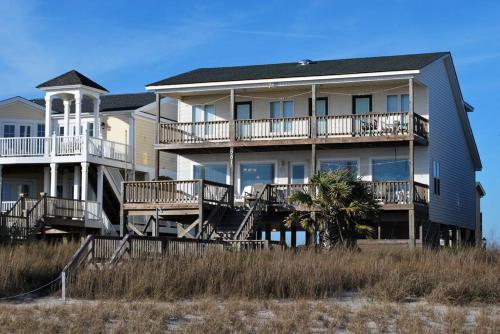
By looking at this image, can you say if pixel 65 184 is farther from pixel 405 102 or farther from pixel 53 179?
pixel 405 102

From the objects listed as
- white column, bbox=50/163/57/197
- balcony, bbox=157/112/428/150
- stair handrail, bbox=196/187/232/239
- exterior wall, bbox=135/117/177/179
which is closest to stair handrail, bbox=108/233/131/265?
stair handrail, bbox=196/187/232/239

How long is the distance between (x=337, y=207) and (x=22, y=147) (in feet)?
54.4

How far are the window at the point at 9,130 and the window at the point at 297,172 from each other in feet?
49.7

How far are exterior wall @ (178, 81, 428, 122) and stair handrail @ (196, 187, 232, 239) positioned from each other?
544 centimetres

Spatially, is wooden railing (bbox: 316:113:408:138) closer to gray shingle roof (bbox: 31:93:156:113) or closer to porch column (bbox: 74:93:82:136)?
porch column (bbox: 74:93:82:136)

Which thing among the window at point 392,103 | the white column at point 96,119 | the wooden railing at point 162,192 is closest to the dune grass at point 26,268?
the wooden railing at point 162,192

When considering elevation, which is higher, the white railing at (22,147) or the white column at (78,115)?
the white column at (78,115)

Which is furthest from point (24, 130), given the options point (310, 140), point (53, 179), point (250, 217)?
point (250, 217)

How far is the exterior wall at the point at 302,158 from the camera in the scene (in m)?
38.1

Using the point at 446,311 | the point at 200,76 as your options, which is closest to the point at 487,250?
the point at 446,311

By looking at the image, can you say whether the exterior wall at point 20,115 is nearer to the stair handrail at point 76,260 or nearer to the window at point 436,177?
the window at point 436,177

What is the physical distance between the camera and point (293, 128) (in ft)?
126

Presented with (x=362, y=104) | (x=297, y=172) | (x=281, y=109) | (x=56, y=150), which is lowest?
(x=297, y=172)

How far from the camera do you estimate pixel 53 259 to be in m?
23.8
